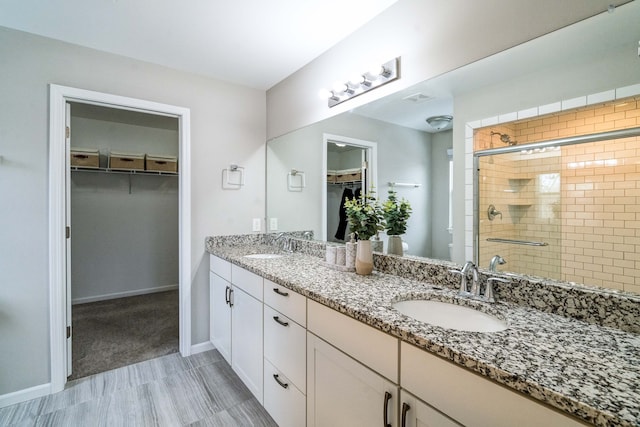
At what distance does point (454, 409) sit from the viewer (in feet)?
2.52

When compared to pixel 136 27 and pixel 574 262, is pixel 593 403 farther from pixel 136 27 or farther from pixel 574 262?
pixel 136 27

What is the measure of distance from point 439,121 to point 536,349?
114 cm

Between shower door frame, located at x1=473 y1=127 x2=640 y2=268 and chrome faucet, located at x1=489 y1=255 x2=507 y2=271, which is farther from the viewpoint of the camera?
chrome faucet, located at x1=489 y1=255 x2=507 y2=271

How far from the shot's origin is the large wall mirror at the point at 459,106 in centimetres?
100

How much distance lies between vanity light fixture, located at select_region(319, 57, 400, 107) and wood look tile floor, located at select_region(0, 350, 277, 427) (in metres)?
2.09

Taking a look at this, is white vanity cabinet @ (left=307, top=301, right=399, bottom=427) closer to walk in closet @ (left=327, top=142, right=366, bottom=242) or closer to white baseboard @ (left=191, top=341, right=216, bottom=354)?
walk in closet @ (left=327, top=142, right=366, bottom=242)

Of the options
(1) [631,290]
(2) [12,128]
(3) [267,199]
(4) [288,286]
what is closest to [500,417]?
(1) [631,290]

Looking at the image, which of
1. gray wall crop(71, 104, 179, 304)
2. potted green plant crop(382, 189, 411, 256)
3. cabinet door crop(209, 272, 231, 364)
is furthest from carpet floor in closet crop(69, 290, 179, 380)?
potted green plant crop(382, 189, 411, 256)

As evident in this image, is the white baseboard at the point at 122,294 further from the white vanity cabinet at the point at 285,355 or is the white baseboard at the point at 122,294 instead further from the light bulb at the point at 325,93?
the light bulb at the point at 325,93

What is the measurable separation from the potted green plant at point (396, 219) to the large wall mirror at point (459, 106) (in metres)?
0.04

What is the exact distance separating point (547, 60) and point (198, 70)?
7.88ft

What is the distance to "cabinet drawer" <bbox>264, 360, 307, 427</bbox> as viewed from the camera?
4.59 feet

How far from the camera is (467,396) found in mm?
746

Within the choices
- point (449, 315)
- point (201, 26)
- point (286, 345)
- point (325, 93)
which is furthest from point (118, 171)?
point (449, 315)
